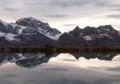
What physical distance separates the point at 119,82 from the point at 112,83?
3.04ft

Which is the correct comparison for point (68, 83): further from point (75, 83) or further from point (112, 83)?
point (112, 83)

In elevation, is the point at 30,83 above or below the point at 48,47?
below

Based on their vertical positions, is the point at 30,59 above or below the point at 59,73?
above

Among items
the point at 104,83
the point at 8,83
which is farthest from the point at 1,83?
the point at 104,83

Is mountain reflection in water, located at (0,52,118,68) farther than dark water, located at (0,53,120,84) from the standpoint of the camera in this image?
Yes

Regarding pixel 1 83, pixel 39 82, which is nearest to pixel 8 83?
pixel 1 83

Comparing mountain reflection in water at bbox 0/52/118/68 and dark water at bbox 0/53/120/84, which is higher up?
mountain reflection in water at bbox 0/52/118/68

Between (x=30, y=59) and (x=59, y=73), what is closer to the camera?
(x=59, y=73)

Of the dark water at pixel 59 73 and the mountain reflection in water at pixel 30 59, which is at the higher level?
the mountain reflection in water at pixel 30 59

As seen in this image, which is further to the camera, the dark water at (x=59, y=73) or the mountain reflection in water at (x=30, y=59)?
the mountain reflection in water at (x=30, y=59)

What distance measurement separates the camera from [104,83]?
45688 millimetres

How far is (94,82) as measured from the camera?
46781 mm

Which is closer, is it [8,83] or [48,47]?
[8,83]

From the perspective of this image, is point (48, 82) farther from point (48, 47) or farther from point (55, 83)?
point (48, 47)
